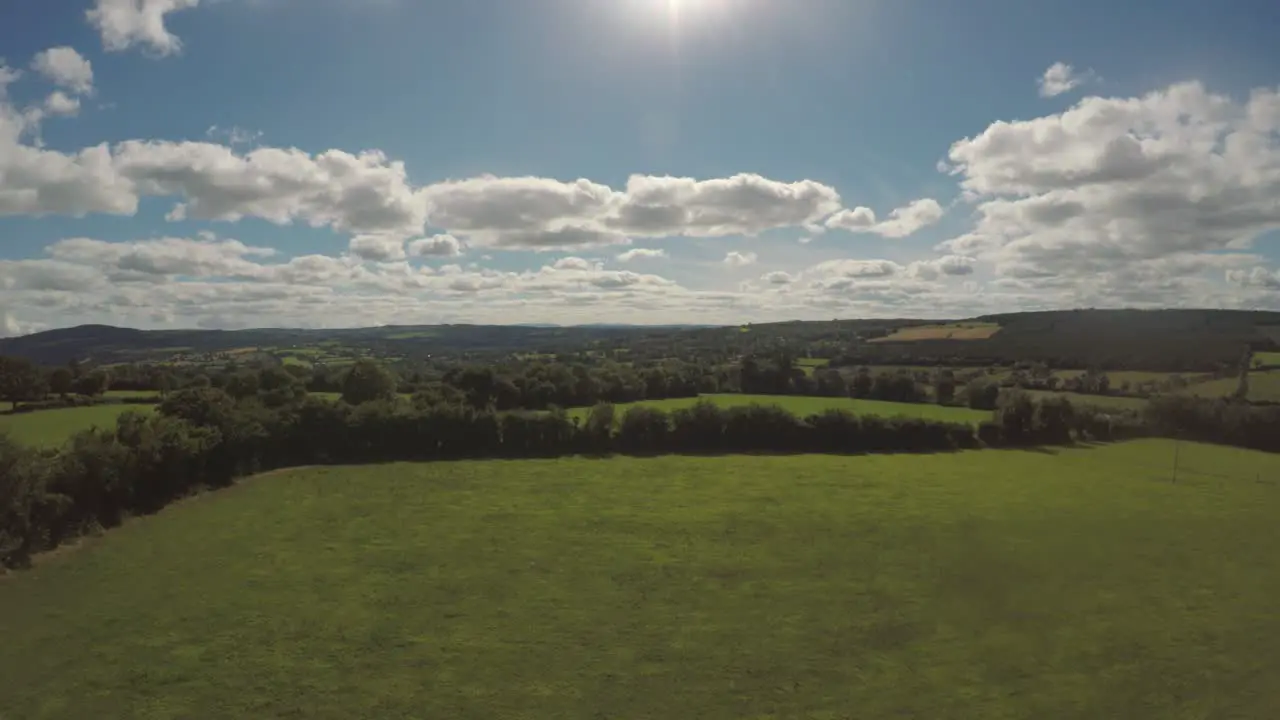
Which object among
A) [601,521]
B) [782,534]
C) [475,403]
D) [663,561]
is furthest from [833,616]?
[475,403]

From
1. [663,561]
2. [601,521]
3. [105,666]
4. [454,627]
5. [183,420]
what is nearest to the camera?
[105,666]

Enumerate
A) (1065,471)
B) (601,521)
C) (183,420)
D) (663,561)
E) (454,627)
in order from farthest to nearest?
(1065,471) → (183,420) → (601,521) → (663,561) → (454,627)

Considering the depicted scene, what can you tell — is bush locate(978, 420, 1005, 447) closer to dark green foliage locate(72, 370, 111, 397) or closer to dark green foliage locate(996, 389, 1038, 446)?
dark green foliage locate(996, 389, 1038, 446)

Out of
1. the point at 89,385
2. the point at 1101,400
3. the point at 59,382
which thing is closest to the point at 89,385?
the point at 89,385

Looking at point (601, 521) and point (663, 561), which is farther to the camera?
point (601, 521)

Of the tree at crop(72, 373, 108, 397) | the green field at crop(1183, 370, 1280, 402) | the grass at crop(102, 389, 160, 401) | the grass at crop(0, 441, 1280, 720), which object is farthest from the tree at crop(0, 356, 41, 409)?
the green field at crop(1183, 370, 1280, 402)

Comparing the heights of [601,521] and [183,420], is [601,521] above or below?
below

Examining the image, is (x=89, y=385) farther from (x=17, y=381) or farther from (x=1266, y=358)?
(x=1266, y=358)

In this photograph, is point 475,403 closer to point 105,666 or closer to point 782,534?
point 782,534

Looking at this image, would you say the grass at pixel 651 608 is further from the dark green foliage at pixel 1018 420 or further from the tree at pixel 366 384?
the tree at pixel 366 384
